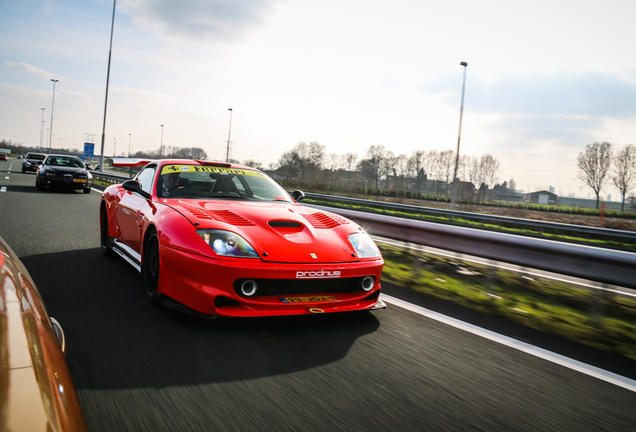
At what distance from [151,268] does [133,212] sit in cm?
106

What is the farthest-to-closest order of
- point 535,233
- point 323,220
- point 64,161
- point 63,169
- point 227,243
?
point 64,161 < point 63,169 < point 535,233 < point 323,220 < point 227,243

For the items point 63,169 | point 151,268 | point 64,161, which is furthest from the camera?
point 64,161

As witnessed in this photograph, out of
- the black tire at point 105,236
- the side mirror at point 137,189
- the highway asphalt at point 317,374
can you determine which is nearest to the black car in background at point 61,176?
the black tire at point 105,236

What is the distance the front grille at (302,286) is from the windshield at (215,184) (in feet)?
5.75

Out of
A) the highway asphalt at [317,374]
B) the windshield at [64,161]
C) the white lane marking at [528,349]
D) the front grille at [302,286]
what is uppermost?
the windshield at [64,161]

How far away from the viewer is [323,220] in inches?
182

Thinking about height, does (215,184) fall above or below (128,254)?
above

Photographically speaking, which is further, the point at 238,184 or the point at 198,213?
the point at 238,184

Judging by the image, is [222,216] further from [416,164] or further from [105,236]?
[416,164]

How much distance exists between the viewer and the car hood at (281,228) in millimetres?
3754

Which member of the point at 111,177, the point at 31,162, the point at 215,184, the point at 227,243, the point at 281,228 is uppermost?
the point at 31,162

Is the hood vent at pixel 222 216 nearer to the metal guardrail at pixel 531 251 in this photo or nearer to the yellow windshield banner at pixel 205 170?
the yellow windshield banner at pixel 205 170

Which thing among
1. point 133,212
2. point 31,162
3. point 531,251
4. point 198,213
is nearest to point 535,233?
point 531,251

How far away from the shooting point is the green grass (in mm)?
4320
